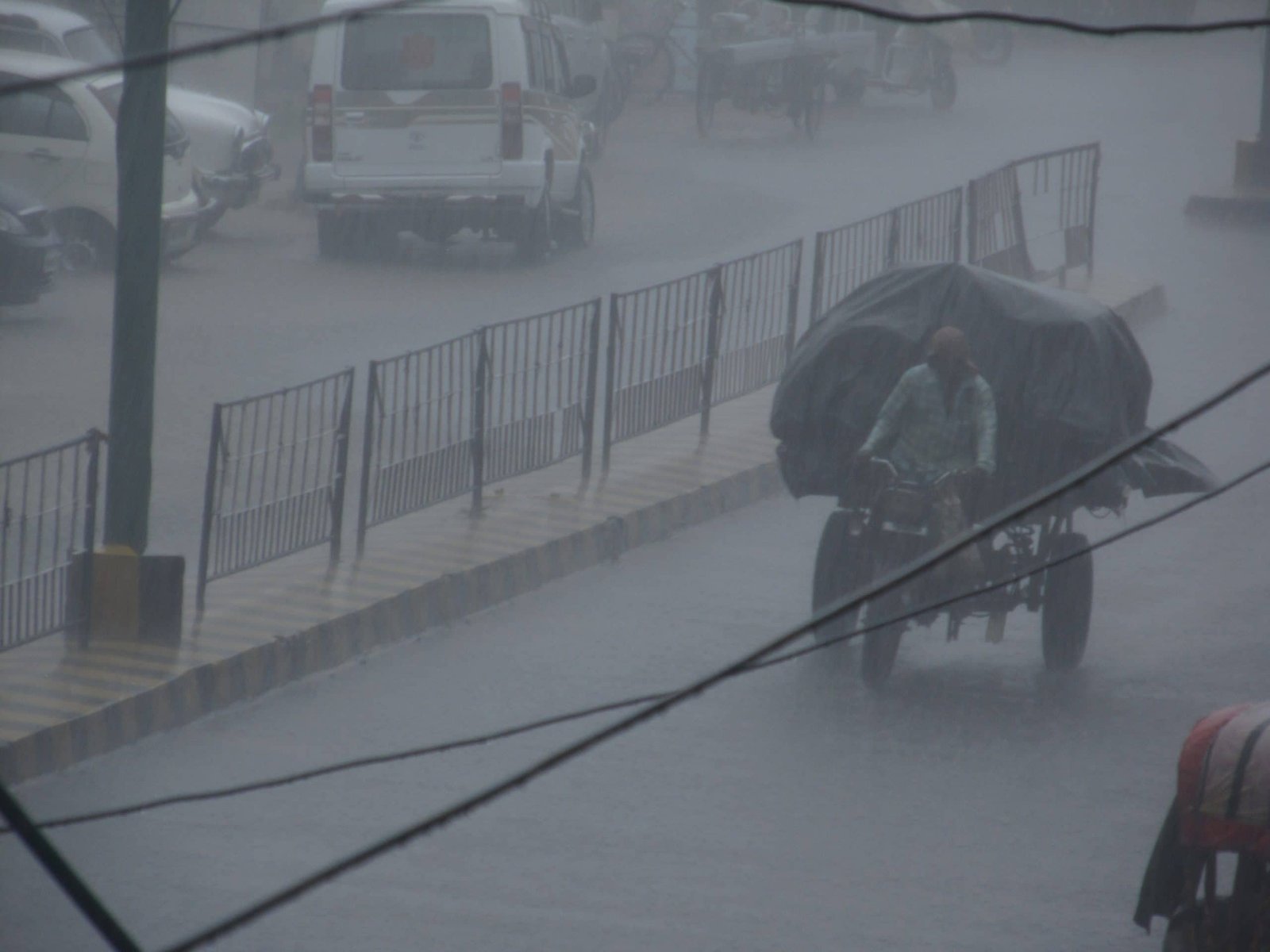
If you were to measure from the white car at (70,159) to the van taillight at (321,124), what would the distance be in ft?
3.61

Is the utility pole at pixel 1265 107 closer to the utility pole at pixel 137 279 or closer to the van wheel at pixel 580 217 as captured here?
the van wheel at pixel 580 217

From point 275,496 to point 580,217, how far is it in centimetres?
962

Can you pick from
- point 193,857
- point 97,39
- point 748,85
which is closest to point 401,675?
point 193,857

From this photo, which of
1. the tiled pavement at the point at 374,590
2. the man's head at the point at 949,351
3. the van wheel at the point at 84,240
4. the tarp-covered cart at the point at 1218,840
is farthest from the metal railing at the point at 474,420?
the van wheel at the point at 84,240

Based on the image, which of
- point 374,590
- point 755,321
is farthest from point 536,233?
point 374,590

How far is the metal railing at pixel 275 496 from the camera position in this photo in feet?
25.9

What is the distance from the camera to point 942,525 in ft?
24.5

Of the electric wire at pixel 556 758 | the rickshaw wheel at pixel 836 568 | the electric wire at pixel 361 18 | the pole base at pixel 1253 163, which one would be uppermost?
the electric wire at pixel 361 18

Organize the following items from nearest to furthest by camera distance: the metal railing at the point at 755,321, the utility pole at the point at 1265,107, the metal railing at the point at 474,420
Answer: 1. the metal railing at the point at 474,420
2. the metal railing at the point at 755,321
3. the utility pole at the point at 1265,107

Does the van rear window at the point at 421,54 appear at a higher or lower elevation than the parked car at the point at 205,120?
higher

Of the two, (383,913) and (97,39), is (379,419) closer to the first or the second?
(383,913)

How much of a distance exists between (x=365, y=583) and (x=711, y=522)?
96.5 inches

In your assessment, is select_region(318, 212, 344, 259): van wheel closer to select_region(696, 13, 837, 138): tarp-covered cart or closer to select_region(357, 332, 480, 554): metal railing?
select_region(357, 332, 480, 554): metal railing

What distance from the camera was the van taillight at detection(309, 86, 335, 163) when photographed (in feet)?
53.4
